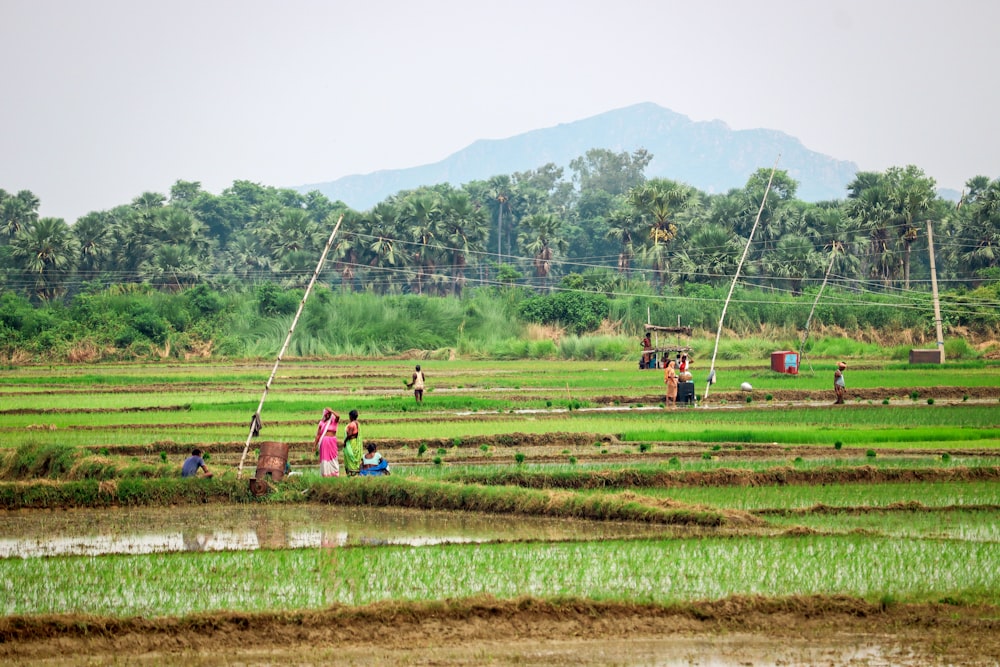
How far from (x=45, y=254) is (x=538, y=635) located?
204 feet

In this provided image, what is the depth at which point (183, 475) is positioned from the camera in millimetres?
16953

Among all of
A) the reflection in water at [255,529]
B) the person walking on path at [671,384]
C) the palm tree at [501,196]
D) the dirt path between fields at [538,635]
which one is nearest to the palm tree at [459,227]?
the palm tree at [501,196]

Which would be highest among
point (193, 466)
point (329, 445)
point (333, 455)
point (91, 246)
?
point (91, 246)

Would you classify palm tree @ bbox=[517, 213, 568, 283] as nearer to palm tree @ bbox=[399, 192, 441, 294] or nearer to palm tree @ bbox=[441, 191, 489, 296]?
palm tree @ bbox=[441, 191, 489, 296]

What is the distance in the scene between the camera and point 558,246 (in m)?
79.9

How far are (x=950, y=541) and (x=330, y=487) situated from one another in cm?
903

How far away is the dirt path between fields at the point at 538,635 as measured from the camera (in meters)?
9.15

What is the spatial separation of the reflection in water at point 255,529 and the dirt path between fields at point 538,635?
131 inches

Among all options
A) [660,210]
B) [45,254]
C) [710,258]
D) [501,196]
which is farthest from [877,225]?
[45,254]

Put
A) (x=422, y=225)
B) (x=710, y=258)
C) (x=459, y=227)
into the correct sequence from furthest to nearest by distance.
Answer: (x=459, y=227), (x=422, y=225), (x=710, y=258)

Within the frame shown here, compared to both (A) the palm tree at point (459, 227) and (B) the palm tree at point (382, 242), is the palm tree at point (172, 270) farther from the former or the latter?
(A) the palm tree at point (459, 227)

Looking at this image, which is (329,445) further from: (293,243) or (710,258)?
(293,243)

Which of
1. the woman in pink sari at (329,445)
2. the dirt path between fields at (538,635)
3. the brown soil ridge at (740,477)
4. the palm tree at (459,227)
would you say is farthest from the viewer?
the palm tree at (459,227)

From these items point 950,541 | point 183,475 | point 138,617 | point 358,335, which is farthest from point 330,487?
point 358,335
